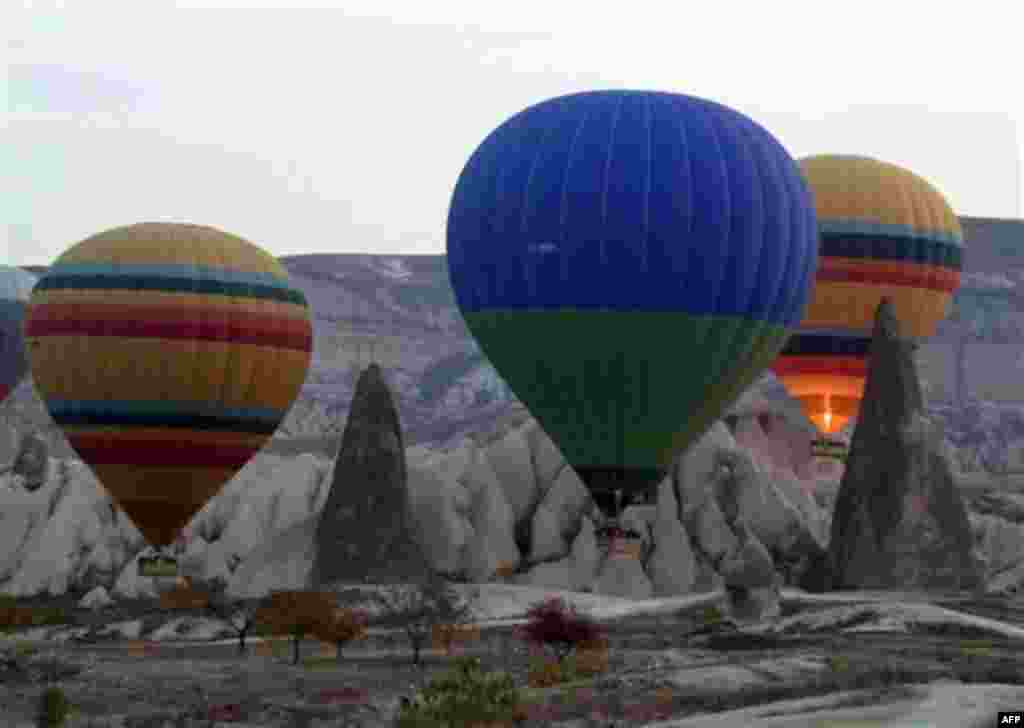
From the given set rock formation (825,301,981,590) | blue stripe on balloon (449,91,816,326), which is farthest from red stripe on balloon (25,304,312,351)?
rock formation (825,301,981,590)

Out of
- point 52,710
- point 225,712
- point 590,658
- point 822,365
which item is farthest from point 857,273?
point 52,710

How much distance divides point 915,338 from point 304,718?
54.3 m

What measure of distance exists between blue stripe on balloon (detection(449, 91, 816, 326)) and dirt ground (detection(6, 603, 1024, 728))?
9.88 metres

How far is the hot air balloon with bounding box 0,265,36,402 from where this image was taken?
93000 mm

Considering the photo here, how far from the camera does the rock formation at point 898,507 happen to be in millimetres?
76938

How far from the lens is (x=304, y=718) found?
150 feet

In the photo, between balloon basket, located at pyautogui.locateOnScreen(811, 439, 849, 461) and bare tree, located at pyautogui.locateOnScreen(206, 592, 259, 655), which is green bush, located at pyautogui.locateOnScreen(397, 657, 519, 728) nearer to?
bare tree, located at pyautogui.locateOnScreen(206, 592, 259, 655)

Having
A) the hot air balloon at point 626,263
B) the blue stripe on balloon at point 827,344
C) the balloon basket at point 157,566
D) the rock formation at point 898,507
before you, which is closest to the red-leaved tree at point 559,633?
the hot air balloon at point 626,263

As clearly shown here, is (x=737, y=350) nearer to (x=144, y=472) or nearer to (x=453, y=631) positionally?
(x=453, y=631)

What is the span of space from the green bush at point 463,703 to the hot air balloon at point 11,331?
55044 millimetres

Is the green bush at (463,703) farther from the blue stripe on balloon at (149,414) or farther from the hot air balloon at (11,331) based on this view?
the hot air balloon at (11,331)

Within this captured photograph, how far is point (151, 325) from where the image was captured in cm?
7419

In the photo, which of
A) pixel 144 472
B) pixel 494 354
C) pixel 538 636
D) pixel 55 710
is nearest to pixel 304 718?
pixel 55 710

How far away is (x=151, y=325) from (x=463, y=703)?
37.2m
